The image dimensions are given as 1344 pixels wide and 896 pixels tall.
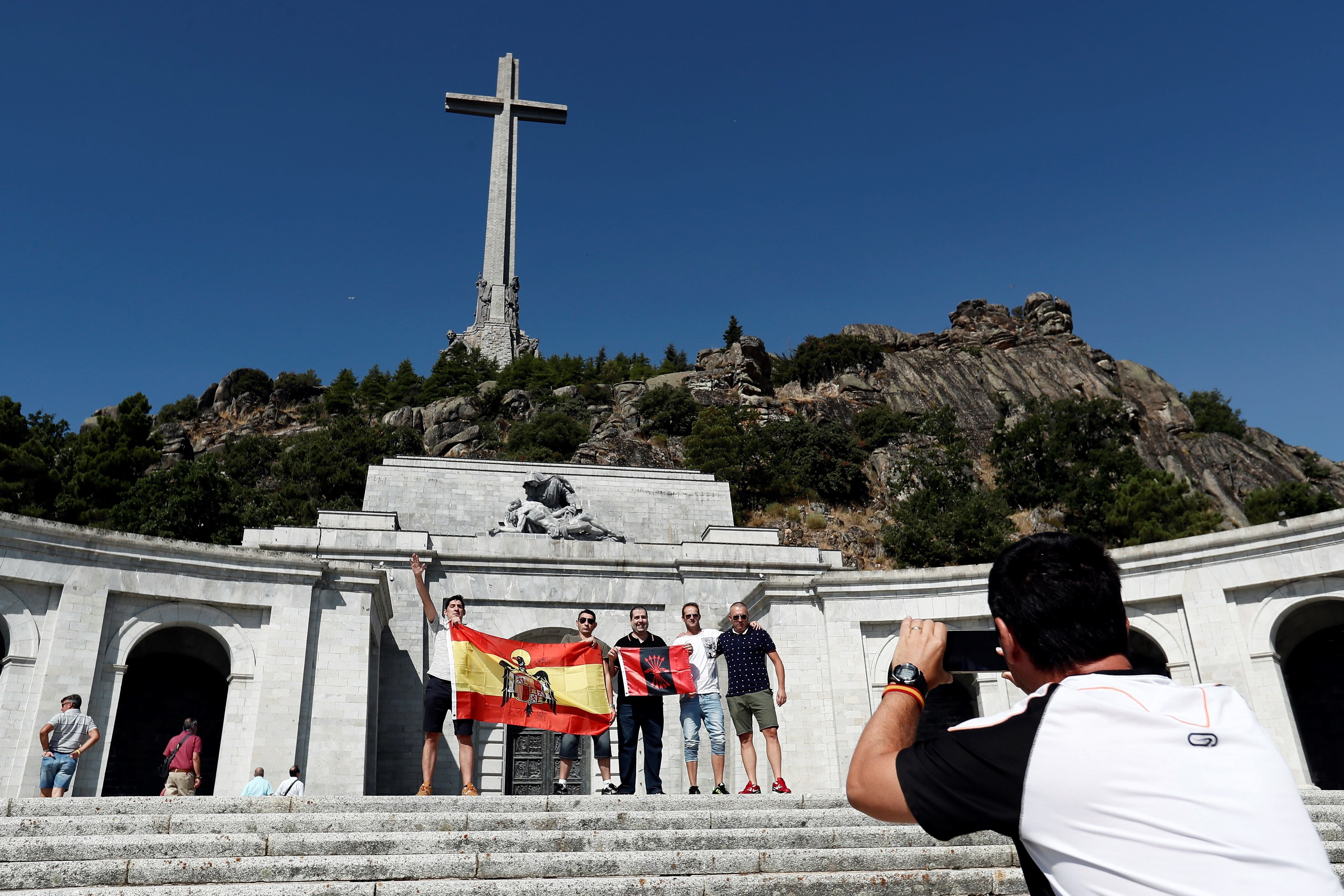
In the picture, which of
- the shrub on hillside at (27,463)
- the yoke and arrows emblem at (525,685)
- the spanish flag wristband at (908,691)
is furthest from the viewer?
the shrub on hillside at (27,463)

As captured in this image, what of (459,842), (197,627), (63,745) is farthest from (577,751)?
(197,627)

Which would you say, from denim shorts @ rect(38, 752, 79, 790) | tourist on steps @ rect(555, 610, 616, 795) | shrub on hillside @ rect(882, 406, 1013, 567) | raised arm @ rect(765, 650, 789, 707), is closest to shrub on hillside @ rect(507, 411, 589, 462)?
shrub on hillside @ rect(882, 406, 1013, 567)

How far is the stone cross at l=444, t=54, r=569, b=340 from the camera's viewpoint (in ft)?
221

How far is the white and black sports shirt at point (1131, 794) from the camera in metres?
2.07

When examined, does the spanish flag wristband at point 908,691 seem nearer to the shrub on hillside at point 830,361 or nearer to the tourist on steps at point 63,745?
the tourist on steps at point 63,745

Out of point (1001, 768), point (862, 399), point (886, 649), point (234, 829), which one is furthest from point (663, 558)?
point (862, 399)

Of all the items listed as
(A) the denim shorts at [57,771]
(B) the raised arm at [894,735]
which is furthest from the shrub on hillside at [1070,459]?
(B) the raised arm at [894,735]

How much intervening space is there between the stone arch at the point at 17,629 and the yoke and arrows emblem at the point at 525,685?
8608 millimetres

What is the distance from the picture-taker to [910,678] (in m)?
2.81

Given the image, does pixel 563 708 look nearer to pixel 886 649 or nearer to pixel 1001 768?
pixel 886 649

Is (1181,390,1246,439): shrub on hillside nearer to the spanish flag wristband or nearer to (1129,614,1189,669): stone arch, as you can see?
(1129,614,1189,669): stone arch

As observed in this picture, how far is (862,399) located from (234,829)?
Result: 6135cm

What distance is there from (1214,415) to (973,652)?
74806 mm

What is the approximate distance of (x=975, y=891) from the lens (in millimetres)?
6812
